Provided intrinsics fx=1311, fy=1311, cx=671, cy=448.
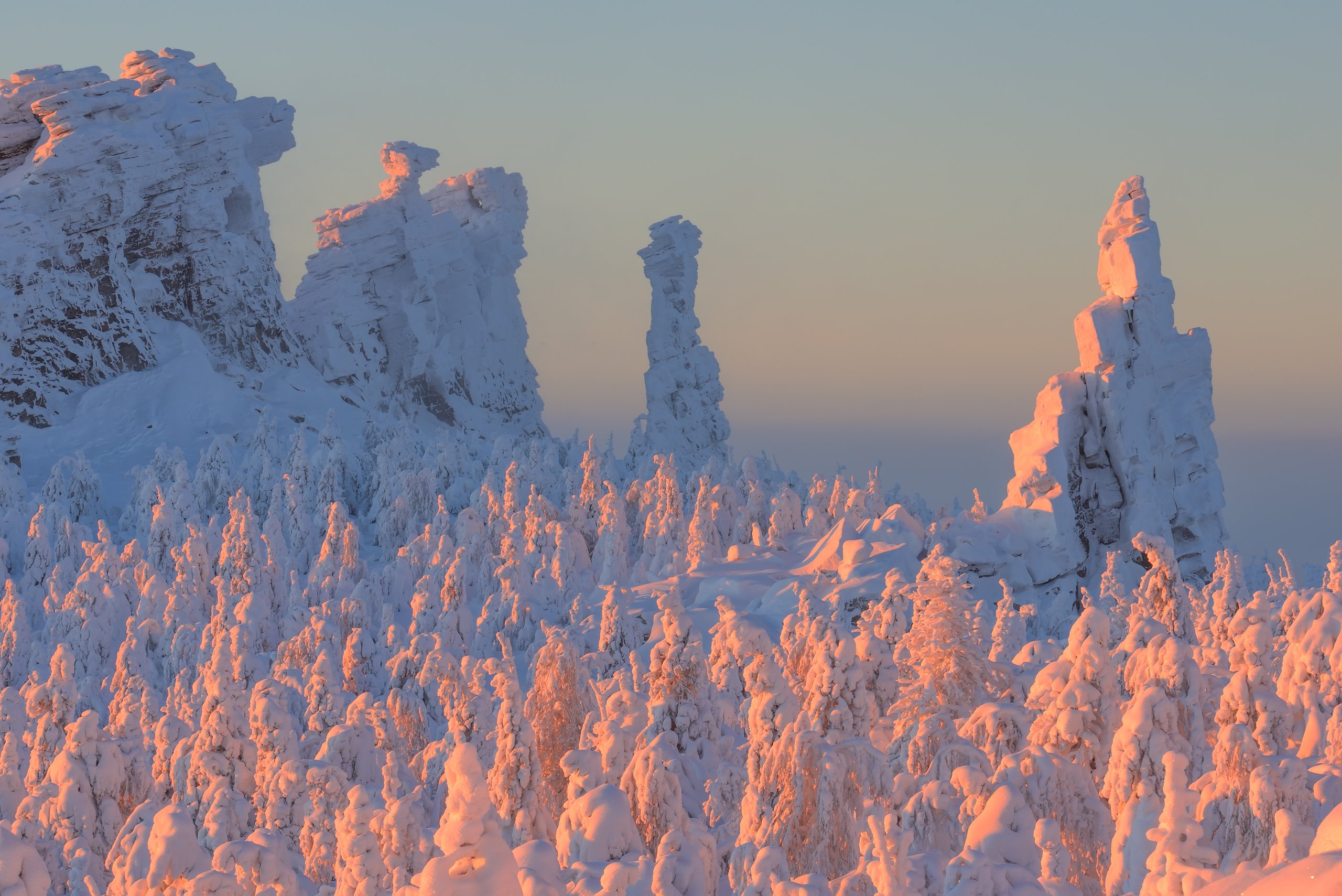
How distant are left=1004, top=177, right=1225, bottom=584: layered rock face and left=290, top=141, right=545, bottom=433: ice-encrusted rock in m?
77.6

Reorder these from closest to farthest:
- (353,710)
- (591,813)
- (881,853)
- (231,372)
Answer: (881,853)
(591,813)
(353,710)
(231,372)

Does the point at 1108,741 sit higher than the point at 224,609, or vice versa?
the point at 224,609

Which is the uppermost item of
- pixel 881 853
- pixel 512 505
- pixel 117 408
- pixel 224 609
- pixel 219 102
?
pixel 219 102

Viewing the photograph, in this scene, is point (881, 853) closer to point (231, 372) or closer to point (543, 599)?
point (543, 599)

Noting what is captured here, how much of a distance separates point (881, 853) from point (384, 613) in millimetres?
54301

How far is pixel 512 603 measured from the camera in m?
66.6

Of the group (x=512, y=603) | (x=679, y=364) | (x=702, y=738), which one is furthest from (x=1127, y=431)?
(x=679, y=364)

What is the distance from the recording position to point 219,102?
4734 inches

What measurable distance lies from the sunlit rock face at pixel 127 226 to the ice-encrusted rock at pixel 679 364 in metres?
35.3

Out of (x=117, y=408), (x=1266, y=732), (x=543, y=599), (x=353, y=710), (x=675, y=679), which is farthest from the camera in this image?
(x=117, y=408)

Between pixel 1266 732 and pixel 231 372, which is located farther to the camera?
pixel 231 372

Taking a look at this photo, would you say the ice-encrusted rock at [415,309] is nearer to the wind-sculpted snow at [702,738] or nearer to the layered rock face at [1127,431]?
the wind-sculpted snow at [702,738]

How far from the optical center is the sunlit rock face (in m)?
105

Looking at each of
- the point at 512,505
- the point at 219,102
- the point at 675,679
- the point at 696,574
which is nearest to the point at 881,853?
the point at 675,679
